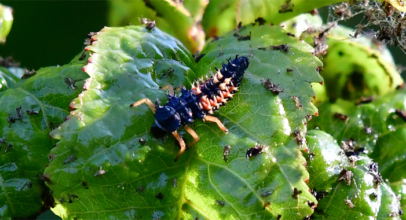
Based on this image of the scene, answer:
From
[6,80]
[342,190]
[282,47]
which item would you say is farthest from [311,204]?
[6,80]

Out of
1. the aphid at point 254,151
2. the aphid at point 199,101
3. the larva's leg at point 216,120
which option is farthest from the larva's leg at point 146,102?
the aphid at point 254,151

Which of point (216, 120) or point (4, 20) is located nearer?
point (216, 120)

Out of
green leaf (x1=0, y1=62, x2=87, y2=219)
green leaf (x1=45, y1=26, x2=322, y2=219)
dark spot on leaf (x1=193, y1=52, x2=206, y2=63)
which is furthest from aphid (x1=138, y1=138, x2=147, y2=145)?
dark spot on leaf (x1=193, y1=52, x2=206, y2=63)

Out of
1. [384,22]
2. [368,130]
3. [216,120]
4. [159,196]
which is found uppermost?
[384,22]

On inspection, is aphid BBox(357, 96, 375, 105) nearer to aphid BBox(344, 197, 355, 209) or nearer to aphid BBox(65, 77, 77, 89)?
aphid BBox(344, 197, 355, 209)

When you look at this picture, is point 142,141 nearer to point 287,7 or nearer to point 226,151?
point 226,151

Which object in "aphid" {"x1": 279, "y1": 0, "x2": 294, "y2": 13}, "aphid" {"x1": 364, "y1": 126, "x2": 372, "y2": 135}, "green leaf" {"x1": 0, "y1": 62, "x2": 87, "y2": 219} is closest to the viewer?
"green leaf" {"x1": 0, "y1": 62, "x2": 87, "y2": 219}

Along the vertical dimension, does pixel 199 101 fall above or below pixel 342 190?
above
